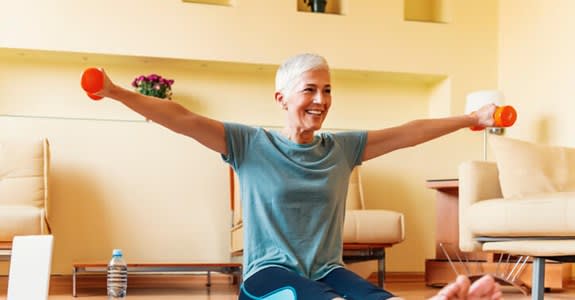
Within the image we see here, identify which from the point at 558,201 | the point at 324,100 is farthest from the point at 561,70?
the point at 324,100

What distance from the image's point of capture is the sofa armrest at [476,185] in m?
3.89

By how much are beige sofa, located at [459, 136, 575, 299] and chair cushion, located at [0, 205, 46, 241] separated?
235 cm

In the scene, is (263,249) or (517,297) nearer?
(263,249)

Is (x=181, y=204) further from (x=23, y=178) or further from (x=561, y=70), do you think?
(x=561, y=70)

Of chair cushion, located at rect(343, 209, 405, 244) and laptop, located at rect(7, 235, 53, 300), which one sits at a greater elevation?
laptop, located at rect(7, 235, 53, 300)

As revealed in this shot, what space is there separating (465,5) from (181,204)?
260cm

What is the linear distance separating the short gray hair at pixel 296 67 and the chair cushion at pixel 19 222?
301cm

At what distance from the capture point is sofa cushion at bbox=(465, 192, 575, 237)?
3080mm

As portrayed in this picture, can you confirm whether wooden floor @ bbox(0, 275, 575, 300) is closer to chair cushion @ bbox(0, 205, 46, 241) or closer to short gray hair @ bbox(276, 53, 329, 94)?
chair cushion @ bbox(0, 205, 46, 241)

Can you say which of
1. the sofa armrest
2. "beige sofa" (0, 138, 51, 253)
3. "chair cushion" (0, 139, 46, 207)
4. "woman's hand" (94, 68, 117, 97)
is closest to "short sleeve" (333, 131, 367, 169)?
"woman's hand" (94, 68, 117, 97)

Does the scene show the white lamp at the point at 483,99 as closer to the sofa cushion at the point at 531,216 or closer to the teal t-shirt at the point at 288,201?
the sofa cushion at the point at 531,216

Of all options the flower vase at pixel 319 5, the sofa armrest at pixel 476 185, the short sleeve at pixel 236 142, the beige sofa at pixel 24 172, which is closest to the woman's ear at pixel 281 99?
the short sleeve at pixel 236 142

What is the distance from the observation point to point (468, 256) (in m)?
5.43

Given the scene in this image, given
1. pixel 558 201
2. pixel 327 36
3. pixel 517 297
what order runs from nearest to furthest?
pixel 558 201, pixel 517 297, pixel 327 36
